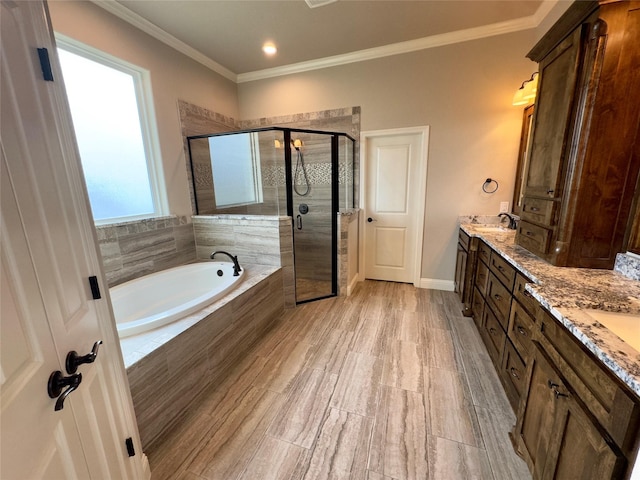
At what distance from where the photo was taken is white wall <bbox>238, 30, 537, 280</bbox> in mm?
2746

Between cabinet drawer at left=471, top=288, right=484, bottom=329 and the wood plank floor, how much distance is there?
0.14 metres

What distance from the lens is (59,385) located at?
26.1 inches

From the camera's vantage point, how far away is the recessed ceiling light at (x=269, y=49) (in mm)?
2858

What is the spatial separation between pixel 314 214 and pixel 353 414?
2.34 m

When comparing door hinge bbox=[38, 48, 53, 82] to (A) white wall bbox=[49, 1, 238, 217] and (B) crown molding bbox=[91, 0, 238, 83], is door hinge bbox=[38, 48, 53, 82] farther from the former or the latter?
(B) crown molding bbox=[91, 0, 238, 83]

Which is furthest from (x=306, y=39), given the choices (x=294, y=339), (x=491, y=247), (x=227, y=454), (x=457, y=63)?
(x=227, y=454)

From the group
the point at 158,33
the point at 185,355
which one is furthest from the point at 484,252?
the point at 158,33

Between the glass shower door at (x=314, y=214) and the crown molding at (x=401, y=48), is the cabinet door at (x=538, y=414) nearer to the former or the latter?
the glass shower door at (x=314, y=214)

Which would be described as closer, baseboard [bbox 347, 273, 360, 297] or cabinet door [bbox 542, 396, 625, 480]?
cabinet door [bbox 542, 396, 625, 480]

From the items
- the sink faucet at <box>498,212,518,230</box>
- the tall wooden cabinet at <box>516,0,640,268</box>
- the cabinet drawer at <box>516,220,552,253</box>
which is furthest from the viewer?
the sink faucet at <box>498,212,518,230</box>

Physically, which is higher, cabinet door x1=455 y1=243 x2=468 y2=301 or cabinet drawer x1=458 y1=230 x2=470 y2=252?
cabinet drawer x1=458 y1=230 x2=470 y2=252

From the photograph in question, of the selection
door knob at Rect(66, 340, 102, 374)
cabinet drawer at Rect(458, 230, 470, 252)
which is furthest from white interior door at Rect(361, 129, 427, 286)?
door knob at Rect(66, 340, 102, 374)

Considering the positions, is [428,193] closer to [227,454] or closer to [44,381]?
[227,454]

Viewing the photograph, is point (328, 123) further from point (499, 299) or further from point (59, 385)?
point (59, 385)
